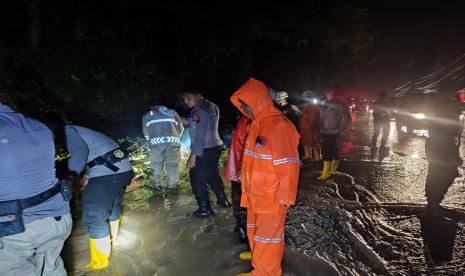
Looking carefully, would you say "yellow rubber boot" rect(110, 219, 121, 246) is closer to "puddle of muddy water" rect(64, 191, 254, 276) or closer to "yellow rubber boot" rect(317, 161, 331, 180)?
"puddle of muddy water" rect(64, 191, 254, 276)

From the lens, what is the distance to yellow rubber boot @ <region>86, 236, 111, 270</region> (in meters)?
3.67

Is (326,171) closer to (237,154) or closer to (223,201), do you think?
(223,201)

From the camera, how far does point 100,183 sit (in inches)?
140

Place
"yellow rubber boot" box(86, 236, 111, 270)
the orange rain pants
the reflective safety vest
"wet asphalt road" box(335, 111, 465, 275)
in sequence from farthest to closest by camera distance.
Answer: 1. the reflective safety vest
2. "wet asphalt road" box(335, 111, 465, 275)
3. "yellow rubber boot" box(86, 236, 111, 270)
4. the orange rain pants

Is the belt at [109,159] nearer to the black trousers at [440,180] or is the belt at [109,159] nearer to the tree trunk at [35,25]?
the black trousers at [440,180]

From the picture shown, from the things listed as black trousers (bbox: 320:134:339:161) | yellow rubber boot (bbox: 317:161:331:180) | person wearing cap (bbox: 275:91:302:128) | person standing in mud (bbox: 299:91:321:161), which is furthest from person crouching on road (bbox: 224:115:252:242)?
person standing in mud (bbox: 299:91:321:161)

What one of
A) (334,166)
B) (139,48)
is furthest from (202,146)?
(139,48)

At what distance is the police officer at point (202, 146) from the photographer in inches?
189

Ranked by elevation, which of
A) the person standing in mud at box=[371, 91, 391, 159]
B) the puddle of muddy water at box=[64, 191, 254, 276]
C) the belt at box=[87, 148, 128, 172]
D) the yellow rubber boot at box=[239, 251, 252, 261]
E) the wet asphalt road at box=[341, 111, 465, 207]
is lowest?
the puddle of muddy water at box=[64, 191, 254, 276]

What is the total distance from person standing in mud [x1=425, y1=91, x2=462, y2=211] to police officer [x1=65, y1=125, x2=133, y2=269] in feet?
14.7

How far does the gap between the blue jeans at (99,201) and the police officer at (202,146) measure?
1.36 meters

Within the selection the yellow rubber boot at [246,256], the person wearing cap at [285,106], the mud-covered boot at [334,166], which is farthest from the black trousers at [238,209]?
the mud-covered boot at [334,166]

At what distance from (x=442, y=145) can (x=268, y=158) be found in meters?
3.50

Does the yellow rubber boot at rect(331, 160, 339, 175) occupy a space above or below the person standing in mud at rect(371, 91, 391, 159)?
below
